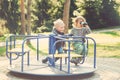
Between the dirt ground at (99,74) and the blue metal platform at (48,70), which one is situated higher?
the blue metal platform at (48,70)

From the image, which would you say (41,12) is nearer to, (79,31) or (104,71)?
(79,31)

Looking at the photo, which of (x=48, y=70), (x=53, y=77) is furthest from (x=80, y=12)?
(x=53, y=77)

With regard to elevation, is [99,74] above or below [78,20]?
below

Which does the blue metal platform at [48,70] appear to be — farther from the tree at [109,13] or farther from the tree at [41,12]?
the tree at [41,12]

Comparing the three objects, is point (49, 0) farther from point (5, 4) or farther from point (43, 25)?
point (5, 4)

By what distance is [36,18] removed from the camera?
39.0 meters

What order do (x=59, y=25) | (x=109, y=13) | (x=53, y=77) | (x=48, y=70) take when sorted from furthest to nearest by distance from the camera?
1. (x=109, y=13)
2. (x=59, y=25)
3. (x=48, y=70)
4. (x=53, y=77)

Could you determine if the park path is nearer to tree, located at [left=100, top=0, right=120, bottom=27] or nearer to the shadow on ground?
the shadow on ground

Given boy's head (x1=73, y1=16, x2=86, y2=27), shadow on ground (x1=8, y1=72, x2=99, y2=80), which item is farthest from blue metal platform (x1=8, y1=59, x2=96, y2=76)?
boy's head (x1=73, y1=16, x2=86, y2=27)

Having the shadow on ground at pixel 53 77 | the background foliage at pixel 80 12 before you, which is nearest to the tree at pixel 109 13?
the background foliage at pixel 80 12

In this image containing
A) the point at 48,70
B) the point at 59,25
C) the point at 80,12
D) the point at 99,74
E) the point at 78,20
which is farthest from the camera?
the point at 80,12

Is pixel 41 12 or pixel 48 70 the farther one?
pixel 41 12

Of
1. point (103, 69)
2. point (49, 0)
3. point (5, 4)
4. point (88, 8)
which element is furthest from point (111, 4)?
point (103, 69)

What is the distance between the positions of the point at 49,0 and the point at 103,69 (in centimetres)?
2882
